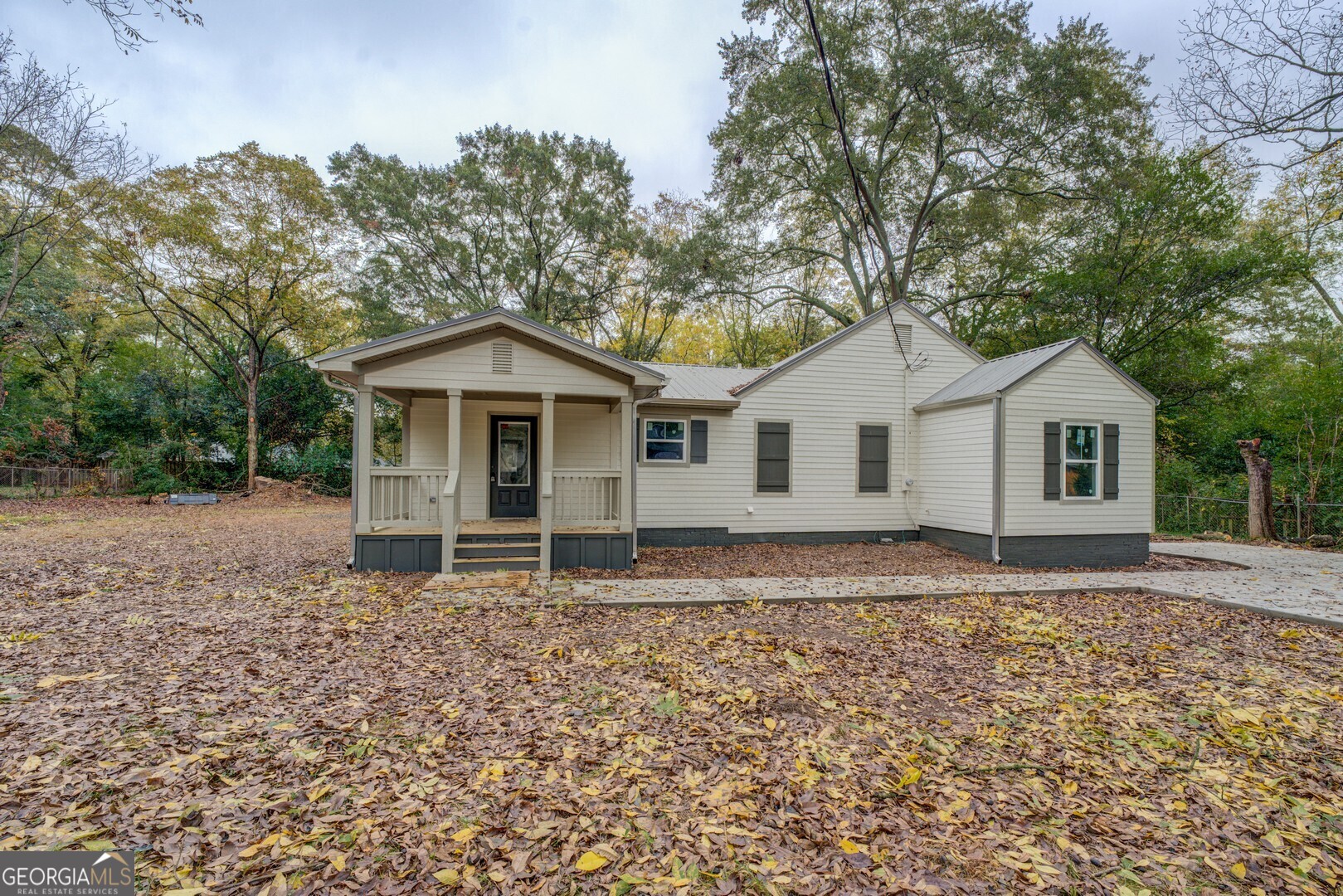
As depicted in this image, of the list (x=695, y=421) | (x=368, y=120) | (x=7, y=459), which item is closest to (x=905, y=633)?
(x=695, y=421)

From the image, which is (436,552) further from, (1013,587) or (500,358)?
(1013,587)

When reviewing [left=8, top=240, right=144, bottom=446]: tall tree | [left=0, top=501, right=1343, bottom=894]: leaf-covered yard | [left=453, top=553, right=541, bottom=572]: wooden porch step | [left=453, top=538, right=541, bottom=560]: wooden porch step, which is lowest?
[left=0, top=501, right=1343, bottom=894]: leaf-covered yard

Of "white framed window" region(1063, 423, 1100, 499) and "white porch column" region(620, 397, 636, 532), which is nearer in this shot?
"white porch column" region(620, 397, 636, 532)

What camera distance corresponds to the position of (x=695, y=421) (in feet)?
36.1

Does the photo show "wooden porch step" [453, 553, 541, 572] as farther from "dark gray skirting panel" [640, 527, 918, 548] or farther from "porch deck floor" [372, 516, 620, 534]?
"dark gray skirting panel" [640, 527, 918, 548]

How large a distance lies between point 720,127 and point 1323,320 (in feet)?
67.8

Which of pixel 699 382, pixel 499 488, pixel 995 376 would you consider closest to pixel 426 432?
pixel 499 488

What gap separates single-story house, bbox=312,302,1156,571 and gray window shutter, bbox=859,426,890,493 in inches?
1.4

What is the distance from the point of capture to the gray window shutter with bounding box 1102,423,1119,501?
9.94 m

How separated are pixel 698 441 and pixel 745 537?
2.16 meters

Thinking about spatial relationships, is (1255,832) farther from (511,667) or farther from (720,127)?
(720,127)

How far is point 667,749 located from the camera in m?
3.34
